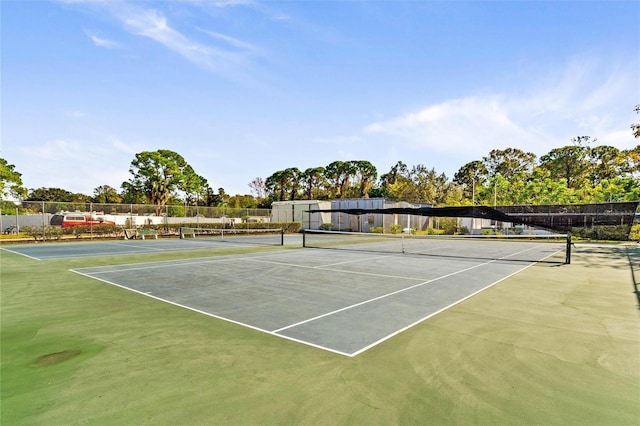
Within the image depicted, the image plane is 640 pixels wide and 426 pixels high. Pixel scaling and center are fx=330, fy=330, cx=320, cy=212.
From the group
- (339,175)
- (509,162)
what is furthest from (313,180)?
(509,162)

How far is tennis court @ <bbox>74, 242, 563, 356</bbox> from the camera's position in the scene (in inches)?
200

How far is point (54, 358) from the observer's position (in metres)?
3.91

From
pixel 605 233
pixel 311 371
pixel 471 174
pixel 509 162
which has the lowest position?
pixel 605 233

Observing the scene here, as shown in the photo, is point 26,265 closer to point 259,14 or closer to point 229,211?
point 259,14

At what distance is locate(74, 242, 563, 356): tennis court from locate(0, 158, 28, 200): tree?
110 ft

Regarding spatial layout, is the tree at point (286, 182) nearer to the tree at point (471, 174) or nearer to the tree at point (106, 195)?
the tree at point (106, 195)

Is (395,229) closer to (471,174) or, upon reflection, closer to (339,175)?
(339,175)

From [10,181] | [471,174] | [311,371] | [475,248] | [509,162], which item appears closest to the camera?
[311,371]

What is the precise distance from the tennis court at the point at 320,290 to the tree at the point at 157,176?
38370 millimetres

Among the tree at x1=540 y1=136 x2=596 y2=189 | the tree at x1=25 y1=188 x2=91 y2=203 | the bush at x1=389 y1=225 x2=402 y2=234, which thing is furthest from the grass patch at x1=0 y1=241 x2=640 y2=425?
the tree at x1=25 y1=188 x2=91 y2=203

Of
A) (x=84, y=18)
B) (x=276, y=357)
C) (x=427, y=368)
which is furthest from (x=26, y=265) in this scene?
(x=427, y=368)

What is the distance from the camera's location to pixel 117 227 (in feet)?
87.7

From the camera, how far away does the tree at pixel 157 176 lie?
45969mm

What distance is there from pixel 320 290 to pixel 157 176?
45.5 meters
